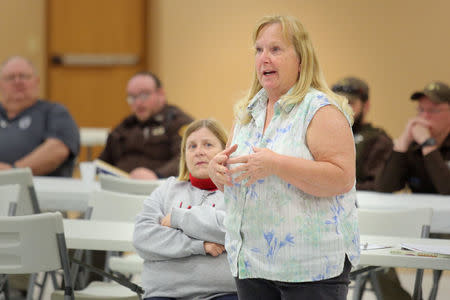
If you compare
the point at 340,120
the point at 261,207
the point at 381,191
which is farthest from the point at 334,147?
the point at 381,191

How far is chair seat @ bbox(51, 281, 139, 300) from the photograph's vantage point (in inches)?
136

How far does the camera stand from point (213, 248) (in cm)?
311

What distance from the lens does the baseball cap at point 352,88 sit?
5.34 meters

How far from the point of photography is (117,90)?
9.47m

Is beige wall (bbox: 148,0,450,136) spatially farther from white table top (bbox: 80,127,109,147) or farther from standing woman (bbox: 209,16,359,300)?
standing woman (bbox: 209,16,359,300)

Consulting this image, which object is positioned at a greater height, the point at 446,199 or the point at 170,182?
the point at 170,182

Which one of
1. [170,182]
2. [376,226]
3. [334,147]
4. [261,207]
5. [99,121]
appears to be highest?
[334,147]

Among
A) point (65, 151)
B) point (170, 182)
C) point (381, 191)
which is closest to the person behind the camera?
point (170, 182)

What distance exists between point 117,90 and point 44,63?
3.05ft

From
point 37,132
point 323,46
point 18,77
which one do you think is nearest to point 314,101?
point 37,132

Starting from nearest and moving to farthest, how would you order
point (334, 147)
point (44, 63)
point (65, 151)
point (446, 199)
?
1. point (334, 147)
2. point (446, 199)
3. point (65, 151)
4. point (44, 63)

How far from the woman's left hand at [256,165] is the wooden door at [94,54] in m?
7.44

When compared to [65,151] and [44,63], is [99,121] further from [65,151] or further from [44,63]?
[65,151]

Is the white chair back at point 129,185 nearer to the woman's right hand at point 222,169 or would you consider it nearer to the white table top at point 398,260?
the white table top at point 398,260
